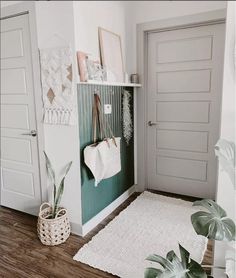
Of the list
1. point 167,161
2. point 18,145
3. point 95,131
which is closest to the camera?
point 95,131

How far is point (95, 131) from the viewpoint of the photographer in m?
2.36

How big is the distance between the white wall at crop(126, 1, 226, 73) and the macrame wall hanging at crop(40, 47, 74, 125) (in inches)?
42.3

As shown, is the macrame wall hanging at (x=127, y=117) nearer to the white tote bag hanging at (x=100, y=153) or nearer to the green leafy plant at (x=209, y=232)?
the white tote bag hanging at (x=100, y=153)

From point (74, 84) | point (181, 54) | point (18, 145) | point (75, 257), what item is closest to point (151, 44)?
point (181, 54)

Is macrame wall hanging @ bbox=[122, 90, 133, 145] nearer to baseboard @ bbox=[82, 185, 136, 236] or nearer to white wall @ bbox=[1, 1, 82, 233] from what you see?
baseboard @ bbox=[82, 185, 136, 236]

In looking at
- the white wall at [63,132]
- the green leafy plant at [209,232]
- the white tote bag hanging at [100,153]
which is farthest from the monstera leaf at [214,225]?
the white wall at [63,132]

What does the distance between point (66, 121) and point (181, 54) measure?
5.12 feet

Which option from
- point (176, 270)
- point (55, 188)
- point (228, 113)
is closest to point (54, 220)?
point (55, 188)

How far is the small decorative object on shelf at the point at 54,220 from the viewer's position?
210 cm

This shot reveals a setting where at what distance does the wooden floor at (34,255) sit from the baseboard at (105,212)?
5 centimetres

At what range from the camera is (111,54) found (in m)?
2.62

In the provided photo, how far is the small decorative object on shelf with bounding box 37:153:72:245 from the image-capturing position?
6.90 feet

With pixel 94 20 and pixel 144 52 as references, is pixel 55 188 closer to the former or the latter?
pixel 94 20

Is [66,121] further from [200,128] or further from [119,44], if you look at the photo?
[200,128]
